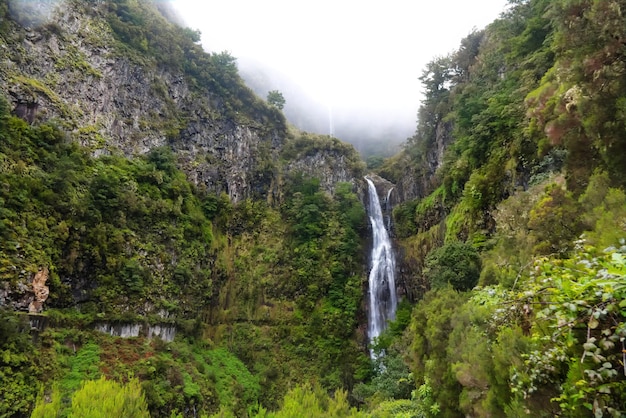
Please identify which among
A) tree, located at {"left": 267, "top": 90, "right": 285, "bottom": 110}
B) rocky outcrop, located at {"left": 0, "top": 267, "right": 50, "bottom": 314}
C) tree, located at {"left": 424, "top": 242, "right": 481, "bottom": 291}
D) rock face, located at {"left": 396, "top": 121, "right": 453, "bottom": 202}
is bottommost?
rocky outcrop, located at {"left": 0, "top": 267, "right": 50, "bottom": 314}

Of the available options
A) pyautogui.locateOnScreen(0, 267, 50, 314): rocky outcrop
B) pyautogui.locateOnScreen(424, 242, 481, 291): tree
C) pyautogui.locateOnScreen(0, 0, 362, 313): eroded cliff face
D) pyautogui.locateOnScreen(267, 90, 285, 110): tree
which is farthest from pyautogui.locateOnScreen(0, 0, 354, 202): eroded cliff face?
pyautogui.locateOnScreen(424, 242, 481, 291): tree

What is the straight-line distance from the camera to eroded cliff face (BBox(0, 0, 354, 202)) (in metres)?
21.4

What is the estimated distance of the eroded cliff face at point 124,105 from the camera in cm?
2144

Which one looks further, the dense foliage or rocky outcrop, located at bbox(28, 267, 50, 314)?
rocky outcrop, located at bbox(28, 267, 50, 314)

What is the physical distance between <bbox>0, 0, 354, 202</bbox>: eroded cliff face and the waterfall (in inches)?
281

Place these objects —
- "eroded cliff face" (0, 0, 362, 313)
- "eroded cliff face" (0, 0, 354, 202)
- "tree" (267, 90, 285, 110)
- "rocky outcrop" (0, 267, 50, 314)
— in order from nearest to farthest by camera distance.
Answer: "rocky outcrop" (0, 267, 50, 314), "eroded cliff face" (0, 0, 362, 313), "eroded cliff face" (0, 0, 354, 202), "tree" (267, 90, 285, 110)

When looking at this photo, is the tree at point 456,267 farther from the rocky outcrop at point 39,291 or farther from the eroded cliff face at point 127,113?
the rocky outcrop at point 39,291

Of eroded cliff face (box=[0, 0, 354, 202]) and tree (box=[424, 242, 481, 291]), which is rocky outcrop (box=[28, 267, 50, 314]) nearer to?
eroded cliff face (box=[0, 0, 354, 202])

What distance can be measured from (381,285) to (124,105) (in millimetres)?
22596

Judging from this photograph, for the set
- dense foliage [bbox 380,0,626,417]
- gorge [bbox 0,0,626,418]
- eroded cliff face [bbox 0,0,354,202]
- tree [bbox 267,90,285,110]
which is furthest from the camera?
tree [bbox 267,90,285,110]

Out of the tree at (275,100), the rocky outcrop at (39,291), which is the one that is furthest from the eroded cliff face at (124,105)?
the rocky outcrop at (39,291)

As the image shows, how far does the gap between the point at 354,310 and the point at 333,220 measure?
7632 mm

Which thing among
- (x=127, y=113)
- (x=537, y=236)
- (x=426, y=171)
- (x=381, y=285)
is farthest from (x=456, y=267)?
(x=127, y=113)

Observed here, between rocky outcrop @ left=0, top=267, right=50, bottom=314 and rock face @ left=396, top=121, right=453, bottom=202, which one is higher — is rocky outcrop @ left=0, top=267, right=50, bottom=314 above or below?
below
